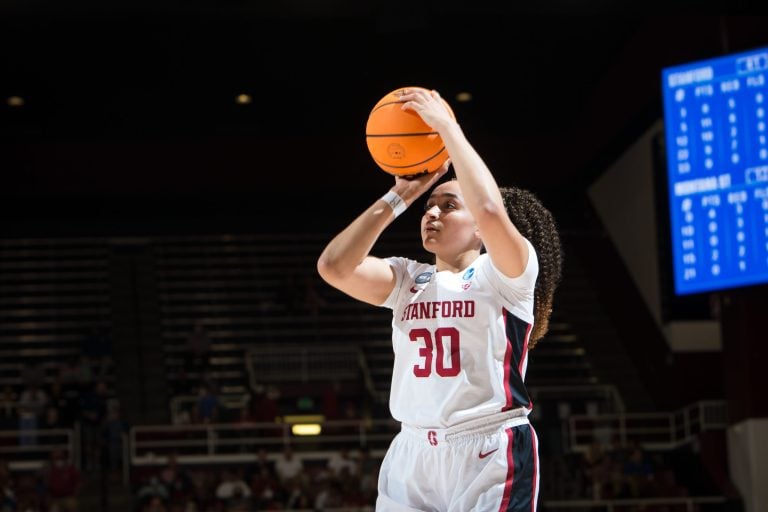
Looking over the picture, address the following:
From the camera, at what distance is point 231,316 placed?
24141 millimetres

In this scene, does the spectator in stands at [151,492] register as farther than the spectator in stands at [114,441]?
No

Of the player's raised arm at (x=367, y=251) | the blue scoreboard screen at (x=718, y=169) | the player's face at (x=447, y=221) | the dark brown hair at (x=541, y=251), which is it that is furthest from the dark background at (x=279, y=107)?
the player's raised arm at (x=367, y=251)

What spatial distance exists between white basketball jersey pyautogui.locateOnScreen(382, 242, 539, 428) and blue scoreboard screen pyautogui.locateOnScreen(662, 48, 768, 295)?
8505mm

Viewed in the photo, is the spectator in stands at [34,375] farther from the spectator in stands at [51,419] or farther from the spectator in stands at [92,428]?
the spectator in stands at [92,428]

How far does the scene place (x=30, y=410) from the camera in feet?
63.5

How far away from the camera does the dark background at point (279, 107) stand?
65.0 ft

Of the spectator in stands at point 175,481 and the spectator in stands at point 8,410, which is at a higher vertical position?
the spectator in stands at point 8,410

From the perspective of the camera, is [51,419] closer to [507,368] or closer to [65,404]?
[65,404]

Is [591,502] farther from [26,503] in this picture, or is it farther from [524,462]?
[524,462]

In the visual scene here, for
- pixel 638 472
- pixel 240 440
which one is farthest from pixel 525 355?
pixel 240 440

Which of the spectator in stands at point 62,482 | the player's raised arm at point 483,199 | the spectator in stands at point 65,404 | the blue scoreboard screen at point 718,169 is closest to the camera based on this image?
the player's raised arm at point 483,199

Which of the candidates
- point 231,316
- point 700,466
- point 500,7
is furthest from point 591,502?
point 231,316

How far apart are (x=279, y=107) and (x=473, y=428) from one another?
19843mm

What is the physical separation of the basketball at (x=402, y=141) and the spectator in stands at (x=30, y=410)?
14.4m
